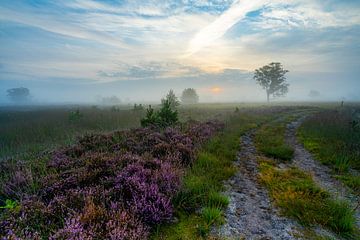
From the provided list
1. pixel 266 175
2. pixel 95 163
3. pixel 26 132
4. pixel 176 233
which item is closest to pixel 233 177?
pixel 266 175

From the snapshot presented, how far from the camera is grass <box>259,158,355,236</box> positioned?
411cm

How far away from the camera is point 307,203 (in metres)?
4.74

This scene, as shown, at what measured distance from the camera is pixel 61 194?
4.48m

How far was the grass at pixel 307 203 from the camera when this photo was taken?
13.5 ft

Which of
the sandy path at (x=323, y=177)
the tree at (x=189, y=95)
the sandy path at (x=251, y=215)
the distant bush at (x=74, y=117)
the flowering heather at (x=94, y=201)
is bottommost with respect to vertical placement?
the sandy path at (x=323, y=177)

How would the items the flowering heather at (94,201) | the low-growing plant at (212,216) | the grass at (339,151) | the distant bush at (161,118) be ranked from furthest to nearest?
the distant bush at (161,118), the grass at (339,151), the low-growing plant at (212,216), the flowering heather at (94,201)

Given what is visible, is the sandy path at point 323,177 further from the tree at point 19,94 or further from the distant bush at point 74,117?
the tree at point 19,94

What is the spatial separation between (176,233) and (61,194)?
2.60 metres

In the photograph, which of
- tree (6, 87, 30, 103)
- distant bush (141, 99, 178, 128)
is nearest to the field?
distant bush (141, 99, 178, 128)

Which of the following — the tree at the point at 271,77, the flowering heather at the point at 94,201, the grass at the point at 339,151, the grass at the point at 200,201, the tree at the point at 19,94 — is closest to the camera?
the flowering heather at the point at 94,201

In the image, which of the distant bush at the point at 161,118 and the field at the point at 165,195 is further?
the distant bush at the point at 161,118

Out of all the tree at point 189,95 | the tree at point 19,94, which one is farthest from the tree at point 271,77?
the tree at point 19,94

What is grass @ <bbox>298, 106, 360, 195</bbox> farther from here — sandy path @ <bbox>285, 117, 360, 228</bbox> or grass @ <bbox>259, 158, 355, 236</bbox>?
grass @ <bbox>259, 158, 355, 236</bbox>

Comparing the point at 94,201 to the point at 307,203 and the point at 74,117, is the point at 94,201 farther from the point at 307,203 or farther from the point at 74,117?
the point at 74,117
